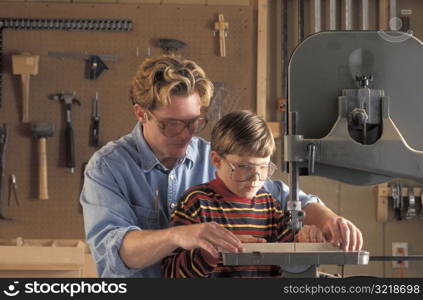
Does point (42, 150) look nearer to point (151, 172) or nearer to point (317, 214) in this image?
point (151, 172)

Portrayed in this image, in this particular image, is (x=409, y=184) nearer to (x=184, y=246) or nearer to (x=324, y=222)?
(x=324, y=222)

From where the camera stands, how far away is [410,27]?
480 centimetres

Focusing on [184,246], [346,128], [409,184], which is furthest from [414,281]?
[409,184]

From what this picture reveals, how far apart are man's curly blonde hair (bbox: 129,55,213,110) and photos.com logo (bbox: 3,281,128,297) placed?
0.67 meters

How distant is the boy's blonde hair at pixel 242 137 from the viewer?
217cm

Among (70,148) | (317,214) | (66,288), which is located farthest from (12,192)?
(66,288)

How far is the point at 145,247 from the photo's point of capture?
77.4 inches

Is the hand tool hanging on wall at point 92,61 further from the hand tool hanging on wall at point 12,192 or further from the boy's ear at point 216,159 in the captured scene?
the boy's ear at point 216,159

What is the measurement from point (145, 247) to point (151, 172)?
0.38 m

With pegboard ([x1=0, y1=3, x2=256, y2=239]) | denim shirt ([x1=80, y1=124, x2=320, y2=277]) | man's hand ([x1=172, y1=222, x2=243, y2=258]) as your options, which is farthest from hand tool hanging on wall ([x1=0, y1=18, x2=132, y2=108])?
man's hand ([x1=172, y1=222, x2=243, y2=258])

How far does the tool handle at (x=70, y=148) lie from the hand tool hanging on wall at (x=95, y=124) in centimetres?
12

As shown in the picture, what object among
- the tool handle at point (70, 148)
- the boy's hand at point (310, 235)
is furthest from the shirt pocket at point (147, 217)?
the tool handle at point (70, 148)

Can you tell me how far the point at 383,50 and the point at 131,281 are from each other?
811 millimetres

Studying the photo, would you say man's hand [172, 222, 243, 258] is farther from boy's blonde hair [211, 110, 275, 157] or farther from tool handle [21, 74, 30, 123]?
tool handle [21, 74, 30, 123]
